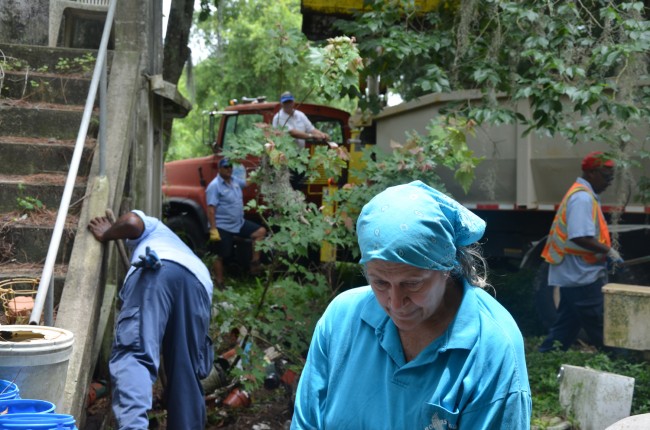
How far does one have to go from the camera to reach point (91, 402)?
645cm

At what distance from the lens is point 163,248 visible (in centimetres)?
555

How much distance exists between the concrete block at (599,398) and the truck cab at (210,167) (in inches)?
241

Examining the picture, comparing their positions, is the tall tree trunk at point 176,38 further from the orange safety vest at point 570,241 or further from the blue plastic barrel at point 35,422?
the blue plastic barrel at point 35,422

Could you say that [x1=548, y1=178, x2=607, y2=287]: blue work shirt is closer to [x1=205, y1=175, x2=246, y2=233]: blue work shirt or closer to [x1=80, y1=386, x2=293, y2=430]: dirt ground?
[x1=80, y1=386, x2=293, y2=430]: dirt ground

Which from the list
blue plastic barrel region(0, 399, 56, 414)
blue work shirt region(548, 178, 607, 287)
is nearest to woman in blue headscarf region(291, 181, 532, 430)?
blue plastic barrel region(0, 399, 56, 414)

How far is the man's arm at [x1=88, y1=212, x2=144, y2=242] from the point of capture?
5.51 meters

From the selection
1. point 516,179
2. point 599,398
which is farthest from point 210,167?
point 599,398

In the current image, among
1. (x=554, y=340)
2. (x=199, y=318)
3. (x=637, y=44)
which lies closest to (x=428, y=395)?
(x=199, y=318)

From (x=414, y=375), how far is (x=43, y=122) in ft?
16.4

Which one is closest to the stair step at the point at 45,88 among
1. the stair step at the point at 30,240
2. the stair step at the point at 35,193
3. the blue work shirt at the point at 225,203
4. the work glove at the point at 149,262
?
the stair step at the point at 35,193

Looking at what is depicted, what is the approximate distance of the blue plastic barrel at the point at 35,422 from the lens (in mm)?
3049

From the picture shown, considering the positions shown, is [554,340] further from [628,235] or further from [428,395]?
[428,395]

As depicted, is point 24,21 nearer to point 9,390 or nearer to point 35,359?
point 35,359

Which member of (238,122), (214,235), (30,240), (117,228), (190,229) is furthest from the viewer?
(190,229)
